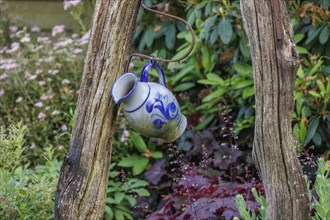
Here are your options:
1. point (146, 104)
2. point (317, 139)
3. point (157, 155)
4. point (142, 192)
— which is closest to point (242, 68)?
point (317, 139)

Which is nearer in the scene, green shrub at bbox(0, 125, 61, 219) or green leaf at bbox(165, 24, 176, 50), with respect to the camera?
green shrub at bbox(0, 125, 61, 219)

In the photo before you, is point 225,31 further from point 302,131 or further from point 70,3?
point 70,3

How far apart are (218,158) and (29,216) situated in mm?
1406

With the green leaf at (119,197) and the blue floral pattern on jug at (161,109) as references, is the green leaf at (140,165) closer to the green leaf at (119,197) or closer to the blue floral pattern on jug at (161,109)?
the green leaf at (119,197)

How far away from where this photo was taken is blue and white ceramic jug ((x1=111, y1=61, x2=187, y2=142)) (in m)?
3.01

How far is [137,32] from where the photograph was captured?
569cm

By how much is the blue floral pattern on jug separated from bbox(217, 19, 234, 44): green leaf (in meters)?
1.74

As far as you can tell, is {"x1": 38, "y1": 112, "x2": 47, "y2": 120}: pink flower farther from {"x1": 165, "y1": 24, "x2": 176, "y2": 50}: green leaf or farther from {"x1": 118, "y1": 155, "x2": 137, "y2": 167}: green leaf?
{"x1": 165, "y1": 24, "x2": 176, "y2": 50}: green leaf

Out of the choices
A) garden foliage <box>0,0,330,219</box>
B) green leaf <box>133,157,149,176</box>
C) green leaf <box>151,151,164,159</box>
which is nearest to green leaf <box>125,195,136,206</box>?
garden foliage <box>0,0,330,219</box>

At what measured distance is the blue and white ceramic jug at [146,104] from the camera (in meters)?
3.01

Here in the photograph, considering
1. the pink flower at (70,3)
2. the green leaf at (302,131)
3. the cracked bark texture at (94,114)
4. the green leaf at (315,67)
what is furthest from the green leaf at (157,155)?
the cracked bark texture at (94,114)

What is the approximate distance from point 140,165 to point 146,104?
78.9 inches

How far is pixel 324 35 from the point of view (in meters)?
4.61

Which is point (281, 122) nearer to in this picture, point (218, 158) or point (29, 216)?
point (29, 216)
